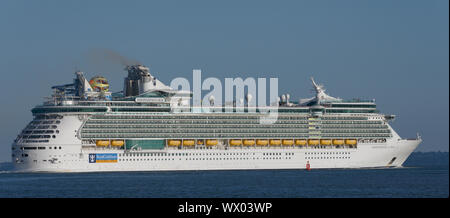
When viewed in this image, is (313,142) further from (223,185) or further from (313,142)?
(223,185)

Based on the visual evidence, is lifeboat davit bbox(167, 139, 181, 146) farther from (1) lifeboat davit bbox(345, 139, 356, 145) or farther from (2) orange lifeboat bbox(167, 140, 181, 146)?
(1) lifeboat davit bbox(345, 139, 356, 145)

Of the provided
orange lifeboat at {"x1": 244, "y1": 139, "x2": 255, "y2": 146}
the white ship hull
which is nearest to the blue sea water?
the white ship hull

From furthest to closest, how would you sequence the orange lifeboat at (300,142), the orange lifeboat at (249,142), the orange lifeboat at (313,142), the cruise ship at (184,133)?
the orange lifeboat at (313,142) → the orange lifeboat at (300,142) → the orange lifeboat at (249,142) → the cruise ship at (184,133)

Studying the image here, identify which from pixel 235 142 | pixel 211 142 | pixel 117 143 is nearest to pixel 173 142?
pixel 211 142

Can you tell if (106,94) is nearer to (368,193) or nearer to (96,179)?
(96,179)

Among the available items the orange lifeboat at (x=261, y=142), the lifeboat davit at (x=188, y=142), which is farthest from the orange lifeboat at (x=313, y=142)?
the lifeboat davit at (x=188, y=142)

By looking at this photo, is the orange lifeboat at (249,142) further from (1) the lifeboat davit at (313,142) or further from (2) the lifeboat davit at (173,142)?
(2) the lifeboat davit at (173,142)
